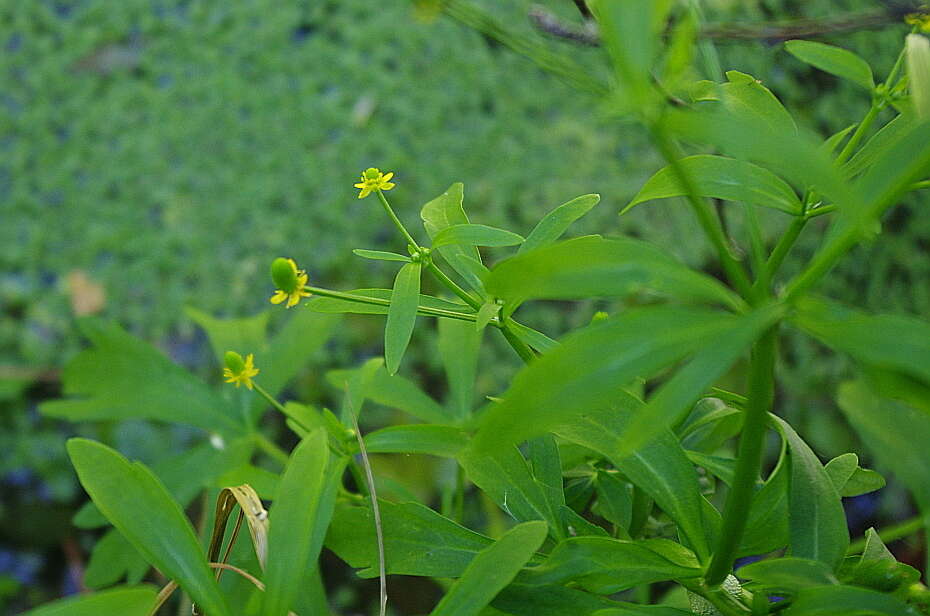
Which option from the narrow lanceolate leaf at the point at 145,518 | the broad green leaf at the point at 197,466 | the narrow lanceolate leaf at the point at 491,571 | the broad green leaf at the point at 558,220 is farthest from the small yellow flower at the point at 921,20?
the broad green leaf at the point at 197,466

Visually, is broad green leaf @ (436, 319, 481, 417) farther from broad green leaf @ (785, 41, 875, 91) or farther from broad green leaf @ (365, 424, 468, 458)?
broad green leaf @ (785, 41, 875, 91)

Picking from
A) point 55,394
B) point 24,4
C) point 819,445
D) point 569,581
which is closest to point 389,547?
point 569,581

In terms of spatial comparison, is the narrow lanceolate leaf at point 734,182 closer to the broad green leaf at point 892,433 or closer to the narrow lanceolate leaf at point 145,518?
the broad green leaf at point 892,433

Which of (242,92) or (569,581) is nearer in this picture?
(569,581)

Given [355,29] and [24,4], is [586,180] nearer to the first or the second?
[355,29]

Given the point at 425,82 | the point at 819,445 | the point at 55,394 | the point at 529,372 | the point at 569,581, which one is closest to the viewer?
the point at 529,372

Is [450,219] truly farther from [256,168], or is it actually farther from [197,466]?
[256,168]
